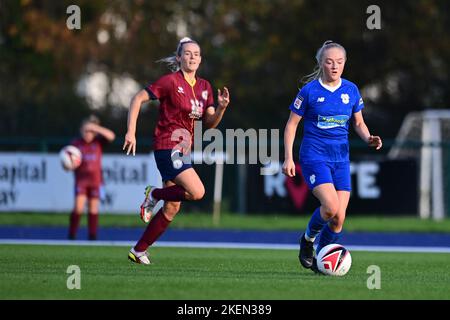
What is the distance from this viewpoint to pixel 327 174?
33.8 feet

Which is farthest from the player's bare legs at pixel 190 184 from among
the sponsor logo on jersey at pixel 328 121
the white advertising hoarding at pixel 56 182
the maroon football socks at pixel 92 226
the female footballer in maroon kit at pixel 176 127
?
the white advertising hoarding at pixel 56 182

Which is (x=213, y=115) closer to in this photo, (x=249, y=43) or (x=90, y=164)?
(x=90, y=164)

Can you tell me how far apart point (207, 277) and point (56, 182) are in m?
12.5

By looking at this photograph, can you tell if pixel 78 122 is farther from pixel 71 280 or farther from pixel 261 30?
pixel 71 280

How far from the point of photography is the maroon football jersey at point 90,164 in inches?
688

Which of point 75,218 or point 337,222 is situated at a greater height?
point 337,222

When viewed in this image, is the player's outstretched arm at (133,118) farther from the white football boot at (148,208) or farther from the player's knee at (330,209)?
the player's knee at (330,209)

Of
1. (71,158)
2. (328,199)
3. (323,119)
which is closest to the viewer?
(328,199)

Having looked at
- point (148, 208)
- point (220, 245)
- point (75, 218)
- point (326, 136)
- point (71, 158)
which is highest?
point (326, 136)

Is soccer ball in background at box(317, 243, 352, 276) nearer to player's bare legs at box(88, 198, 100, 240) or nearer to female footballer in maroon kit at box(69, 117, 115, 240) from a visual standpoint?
player's bare legs at box(88, 198, 100, 240)

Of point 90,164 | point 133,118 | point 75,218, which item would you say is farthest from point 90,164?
point 133,118

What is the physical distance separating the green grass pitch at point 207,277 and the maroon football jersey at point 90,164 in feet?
11.8

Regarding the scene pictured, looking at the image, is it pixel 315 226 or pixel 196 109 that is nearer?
pixel 315 226

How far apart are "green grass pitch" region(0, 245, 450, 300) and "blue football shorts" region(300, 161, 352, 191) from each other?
0.89 meters
